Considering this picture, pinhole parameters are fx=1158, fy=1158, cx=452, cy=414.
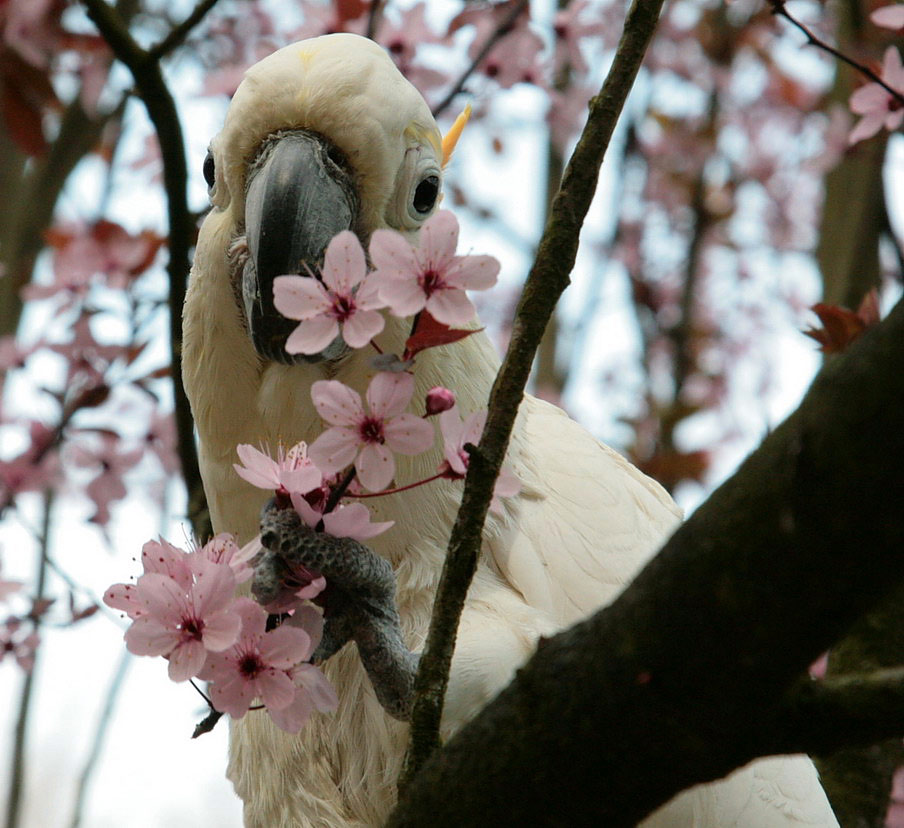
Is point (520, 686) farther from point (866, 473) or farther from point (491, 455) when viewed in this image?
point (866, 473)

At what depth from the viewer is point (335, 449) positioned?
4.71 feet

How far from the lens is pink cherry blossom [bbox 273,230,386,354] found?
1410 mm

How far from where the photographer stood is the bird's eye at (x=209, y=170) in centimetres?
212

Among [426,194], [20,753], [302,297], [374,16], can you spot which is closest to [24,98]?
[374,16]

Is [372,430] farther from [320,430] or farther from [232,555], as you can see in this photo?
[320,430]

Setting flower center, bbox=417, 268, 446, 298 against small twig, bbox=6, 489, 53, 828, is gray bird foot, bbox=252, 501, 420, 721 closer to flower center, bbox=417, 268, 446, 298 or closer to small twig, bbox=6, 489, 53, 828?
flower center, bbox=417, 268, 446, 298

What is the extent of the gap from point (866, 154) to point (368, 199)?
2.51 m

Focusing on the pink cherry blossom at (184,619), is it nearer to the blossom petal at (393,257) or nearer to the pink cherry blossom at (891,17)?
the blossom petal at (393,257)

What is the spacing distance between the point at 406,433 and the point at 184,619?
370 millimetres

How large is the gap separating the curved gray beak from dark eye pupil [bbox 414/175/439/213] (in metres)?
0.14

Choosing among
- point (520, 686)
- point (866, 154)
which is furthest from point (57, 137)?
point (520, 686)

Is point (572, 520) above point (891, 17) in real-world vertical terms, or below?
below

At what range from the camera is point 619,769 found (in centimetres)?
126

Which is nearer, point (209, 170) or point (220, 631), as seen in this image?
point (220, 631)
